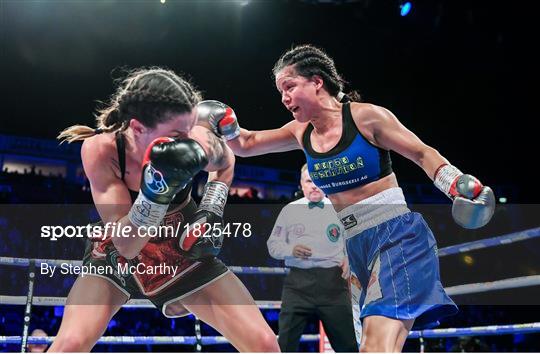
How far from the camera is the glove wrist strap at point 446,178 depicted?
188 centimetres

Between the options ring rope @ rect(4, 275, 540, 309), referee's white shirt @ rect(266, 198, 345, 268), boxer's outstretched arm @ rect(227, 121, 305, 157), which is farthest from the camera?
referee's white shirt @ rect(266, 198, 345, 268)

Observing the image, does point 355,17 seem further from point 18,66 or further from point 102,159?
point 102,159

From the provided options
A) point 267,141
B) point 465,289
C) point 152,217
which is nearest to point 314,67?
point 267,141

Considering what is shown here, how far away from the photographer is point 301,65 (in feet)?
7.62

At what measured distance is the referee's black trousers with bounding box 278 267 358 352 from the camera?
3.20 m

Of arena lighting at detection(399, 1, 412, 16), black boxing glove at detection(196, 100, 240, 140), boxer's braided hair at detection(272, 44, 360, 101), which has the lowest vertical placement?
black boxing glove at detection(196, 100, 240, 140)

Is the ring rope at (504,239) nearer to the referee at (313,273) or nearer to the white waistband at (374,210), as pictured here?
the referee at (313,273)

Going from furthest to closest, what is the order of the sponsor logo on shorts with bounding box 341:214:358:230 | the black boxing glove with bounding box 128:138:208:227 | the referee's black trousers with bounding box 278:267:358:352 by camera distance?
the referee's black trousers with bounding box 278:267:358:352 → the sponsor logo on shorts with bounding box 341:214:358:230 → the black boxing glove with bounding box 128:138:208:227

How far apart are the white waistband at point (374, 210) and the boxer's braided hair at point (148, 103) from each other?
0.68 metres

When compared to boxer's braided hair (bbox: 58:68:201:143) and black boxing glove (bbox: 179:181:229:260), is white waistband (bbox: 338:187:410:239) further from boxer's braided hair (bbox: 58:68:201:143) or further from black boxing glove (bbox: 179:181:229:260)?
boxer's braided hair (bbox: 58:68:201:143)

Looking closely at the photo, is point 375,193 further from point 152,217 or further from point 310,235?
point 310,235

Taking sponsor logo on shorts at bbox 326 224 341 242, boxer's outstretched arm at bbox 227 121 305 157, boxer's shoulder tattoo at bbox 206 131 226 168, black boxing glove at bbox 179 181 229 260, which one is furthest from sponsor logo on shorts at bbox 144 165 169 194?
sponsor logo on shorts at bbox 326 224 341 242

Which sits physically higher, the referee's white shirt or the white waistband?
the referee's white shirt

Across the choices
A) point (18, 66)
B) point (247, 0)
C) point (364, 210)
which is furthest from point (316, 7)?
point (364, 210)
